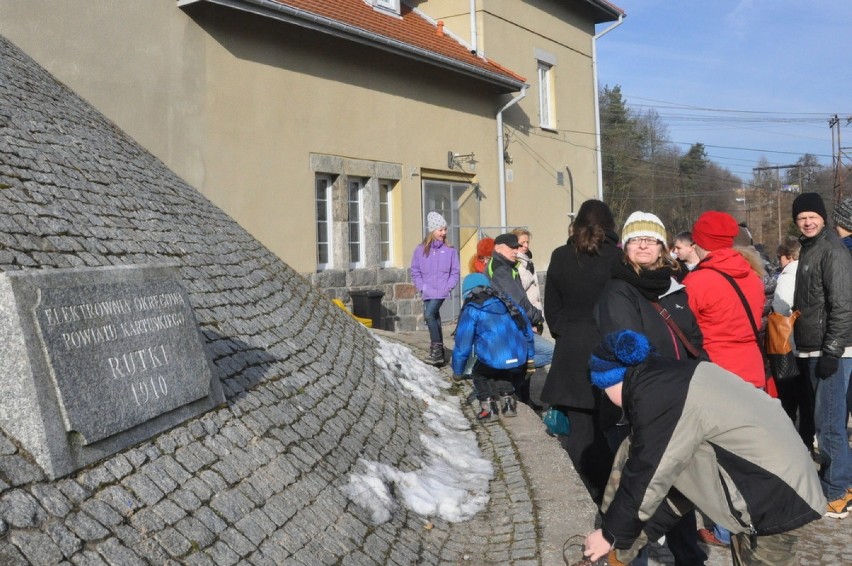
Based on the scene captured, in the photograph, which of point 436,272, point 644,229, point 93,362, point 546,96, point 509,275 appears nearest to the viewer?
point 93,362

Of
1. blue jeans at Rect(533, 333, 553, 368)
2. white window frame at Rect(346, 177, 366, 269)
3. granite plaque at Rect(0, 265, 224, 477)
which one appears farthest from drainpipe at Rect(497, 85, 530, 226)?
granite plaque at Rect(0, 265, 224, 477)

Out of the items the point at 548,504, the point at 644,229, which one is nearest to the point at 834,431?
the point at 548,504

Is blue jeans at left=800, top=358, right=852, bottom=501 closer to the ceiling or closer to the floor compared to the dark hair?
closer to the floor

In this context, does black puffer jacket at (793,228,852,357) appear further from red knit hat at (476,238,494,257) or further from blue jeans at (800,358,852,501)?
red knit hat at (476,238,494,257)

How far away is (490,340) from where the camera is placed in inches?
284

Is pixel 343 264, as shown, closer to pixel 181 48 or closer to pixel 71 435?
pixel 181 48

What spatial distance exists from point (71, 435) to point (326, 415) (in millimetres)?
2356

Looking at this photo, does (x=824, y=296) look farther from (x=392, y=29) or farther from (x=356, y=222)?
(x=392, y=29)

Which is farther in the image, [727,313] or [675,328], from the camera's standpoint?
[727,313]

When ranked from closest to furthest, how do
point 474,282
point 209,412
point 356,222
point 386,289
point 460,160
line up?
point 209,412
point 474,282
point 356,222
point 386,289
point 460,160

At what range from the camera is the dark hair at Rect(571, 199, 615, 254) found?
16.6 ft

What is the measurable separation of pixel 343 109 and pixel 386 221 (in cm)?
227

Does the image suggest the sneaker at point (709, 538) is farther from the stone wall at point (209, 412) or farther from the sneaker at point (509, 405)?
the sneaker at point (509, 405)

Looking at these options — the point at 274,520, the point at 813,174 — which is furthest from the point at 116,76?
the point at 813,174
